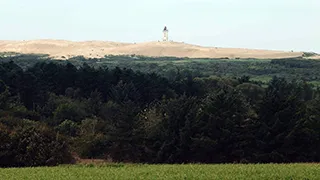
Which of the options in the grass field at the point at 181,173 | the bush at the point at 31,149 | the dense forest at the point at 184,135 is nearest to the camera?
the grass field at the point at 181,173

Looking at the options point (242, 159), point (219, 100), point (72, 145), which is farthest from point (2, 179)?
point (219, 100)

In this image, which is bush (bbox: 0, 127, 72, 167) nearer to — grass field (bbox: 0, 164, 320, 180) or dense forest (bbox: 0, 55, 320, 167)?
dense forest (bbox: 0, 55, 320, 167)

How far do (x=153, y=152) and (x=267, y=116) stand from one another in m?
13.2

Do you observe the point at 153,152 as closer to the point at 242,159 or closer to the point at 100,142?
the point at 100,142

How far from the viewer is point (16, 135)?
46531mm

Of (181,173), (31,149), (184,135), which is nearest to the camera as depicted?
(181,173)

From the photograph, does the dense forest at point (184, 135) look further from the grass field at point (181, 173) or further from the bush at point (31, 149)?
the grass field at point (181, 173)

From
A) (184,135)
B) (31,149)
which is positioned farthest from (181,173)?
(184,135)

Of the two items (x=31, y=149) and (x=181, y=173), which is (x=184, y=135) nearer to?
(x=31, y=149)

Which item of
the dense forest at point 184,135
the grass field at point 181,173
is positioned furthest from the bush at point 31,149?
the grass field at point 181,173

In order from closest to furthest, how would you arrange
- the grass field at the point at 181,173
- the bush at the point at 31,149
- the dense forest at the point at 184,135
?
the grass field at the point at 181,173, the bush at the point at 31,149, the dense forest at the point at 184,135

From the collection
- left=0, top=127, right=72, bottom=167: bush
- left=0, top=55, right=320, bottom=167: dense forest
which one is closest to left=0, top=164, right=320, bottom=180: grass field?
left=0, top=127, right=72, bottom=167: bush

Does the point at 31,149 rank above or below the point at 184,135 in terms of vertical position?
above

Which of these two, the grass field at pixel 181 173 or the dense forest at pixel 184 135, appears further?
the dense forest at pixel 184 135
